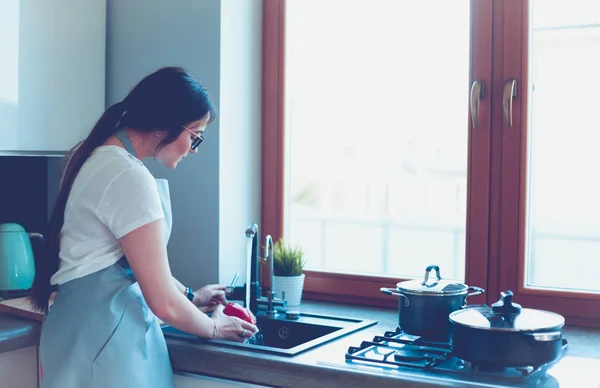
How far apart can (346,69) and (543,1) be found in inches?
26.0

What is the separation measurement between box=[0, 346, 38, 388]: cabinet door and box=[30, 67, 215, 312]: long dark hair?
229mm

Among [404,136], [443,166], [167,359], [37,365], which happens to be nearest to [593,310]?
[443,166]

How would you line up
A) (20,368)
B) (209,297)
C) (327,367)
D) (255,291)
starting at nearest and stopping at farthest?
(327,367)
(20,368)
(209,297)
(255,291)

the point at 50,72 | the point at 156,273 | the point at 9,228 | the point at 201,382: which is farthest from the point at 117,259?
the point at 50,72

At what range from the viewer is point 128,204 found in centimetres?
152

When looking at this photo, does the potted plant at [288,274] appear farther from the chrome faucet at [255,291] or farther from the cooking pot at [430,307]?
the cooking pot at [430,307]

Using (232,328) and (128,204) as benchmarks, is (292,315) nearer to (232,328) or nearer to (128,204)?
(232,328)

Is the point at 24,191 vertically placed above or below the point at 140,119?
below

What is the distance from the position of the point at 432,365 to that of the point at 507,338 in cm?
17

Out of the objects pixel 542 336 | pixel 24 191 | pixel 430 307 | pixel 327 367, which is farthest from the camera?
pixel 24 191

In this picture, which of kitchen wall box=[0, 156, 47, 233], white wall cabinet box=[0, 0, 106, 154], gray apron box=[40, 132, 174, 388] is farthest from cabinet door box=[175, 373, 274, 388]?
kitchen wall box=[0, 156, 47, 233]

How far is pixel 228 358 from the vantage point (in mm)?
1680

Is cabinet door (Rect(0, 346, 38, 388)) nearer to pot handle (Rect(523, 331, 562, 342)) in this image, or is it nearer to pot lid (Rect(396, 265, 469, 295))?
pot lid (Rect(396, 265, 469, 295))

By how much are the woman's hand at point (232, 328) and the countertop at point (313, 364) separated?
0.04 metres
